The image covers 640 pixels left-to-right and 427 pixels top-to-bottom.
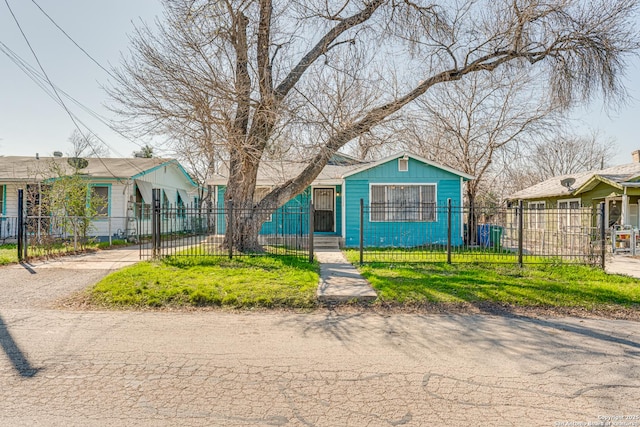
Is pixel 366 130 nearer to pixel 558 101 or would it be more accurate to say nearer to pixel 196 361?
pixel 558 101

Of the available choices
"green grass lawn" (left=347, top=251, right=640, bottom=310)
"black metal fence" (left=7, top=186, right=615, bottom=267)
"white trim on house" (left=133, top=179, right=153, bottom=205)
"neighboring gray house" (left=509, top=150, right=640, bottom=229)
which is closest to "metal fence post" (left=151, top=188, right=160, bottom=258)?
"black metal fence" (left=7, top=186, right=615, bottom=267)

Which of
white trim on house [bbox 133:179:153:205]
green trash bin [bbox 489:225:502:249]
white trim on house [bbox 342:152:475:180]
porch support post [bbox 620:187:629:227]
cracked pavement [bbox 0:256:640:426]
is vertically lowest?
cracked pavement [bbox 0:256:640:426]

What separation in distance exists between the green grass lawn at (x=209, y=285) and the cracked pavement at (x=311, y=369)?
1.48 feet

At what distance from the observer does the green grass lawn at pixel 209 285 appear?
6055 mm

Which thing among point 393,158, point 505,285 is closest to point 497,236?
point 393,158

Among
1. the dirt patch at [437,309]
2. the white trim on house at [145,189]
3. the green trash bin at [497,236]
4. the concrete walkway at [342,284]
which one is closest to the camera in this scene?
the dirt patch at [437,309]

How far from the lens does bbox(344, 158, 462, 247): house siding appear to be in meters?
14.3

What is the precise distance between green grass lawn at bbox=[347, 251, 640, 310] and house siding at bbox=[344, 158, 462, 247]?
5162 millimetres

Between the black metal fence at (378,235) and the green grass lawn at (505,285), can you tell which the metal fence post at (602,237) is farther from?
the green grass lawn at (505,285)

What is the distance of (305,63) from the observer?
10492 millimetres

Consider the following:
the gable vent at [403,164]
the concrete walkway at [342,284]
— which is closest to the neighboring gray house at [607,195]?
the gable vent at [403,164]

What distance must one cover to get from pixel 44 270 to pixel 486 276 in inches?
400

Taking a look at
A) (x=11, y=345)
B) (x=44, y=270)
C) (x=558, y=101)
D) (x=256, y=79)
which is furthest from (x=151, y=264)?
(x=558, y=101)

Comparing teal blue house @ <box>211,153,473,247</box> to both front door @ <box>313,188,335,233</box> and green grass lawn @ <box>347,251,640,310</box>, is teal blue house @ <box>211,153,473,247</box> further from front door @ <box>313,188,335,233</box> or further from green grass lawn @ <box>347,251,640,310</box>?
green grass lawn @ <box>347,251,640,310</box>
